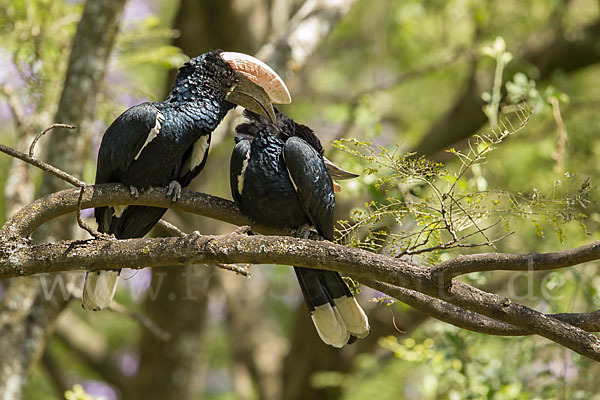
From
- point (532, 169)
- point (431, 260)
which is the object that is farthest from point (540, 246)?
point (431, 260)

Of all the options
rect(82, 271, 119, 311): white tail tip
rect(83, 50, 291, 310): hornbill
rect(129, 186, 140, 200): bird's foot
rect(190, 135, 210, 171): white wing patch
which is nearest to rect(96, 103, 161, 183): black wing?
rect(83, 50, 291, 310): hornbill

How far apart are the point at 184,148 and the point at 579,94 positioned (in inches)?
177

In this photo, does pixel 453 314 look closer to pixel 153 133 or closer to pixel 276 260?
pixel 276 260

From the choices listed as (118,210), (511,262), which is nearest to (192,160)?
(118,210)

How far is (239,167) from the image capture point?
3164mm

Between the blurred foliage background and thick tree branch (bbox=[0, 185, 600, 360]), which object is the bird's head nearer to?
the blurred foliage background

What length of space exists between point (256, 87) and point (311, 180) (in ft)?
2.12

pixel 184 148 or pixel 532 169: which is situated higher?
pixel 532 169

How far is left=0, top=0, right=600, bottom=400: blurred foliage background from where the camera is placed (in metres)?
4.01

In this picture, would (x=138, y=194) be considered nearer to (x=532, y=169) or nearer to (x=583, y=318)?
(x=583, y=318)

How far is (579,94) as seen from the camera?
20.8ft

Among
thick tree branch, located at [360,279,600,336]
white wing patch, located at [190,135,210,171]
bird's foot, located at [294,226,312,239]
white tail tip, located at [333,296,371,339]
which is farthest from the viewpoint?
white wing patch, located at [190,135,210,171]

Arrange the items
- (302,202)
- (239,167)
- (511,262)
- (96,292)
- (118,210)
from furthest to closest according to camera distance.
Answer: (118,210), (96,292), (239,167), (302,202), (511,262)

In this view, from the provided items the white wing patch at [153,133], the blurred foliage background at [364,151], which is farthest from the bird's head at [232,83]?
the blurred foliage background at [364,151]
